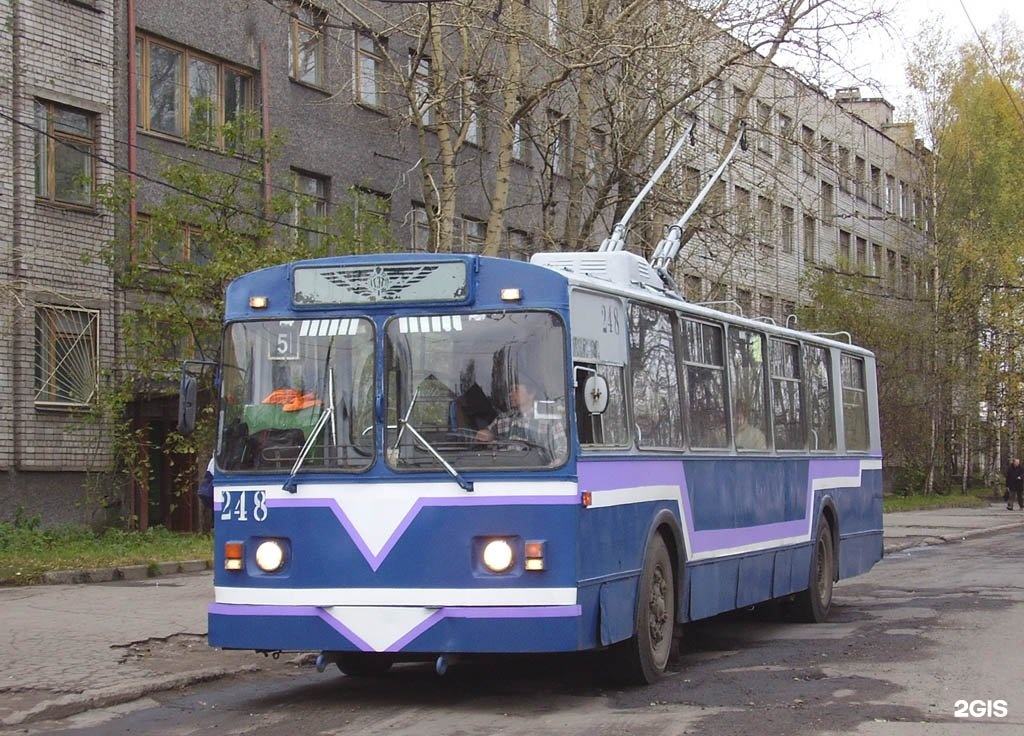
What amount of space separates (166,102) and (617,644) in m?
18.7

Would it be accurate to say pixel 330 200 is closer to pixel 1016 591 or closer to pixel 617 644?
pixel 1016 591

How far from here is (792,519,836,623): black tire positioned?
1445cm

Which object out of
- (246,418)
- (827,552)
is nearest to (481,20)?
(827,552)

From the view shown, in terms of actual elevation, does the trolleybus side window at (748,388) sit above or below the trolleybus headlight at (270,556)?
above

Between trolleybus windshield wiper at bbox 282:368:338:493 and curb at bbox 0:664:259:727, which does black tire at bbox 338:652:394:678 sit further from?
trolleybus windshield wiper at bbox 282:368:338:493

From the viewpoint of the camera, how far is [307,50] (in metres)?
29.9

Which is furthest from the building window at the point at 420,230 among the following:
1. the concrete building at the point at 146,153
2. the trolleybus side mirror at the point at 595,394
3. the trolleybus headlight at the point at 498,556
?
the trolleybus headlight at the point at 498,556

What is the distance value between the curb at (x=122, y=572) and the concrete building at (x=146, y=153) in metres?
3.20

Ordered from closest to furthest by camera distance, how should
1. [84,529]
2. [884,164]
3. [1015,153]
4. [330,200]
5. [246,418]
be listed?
[246,418] → [84,529] → [330,200] → [1015,153] → [884,164]

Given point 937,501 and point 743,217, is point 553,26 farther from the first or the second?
point 937,501

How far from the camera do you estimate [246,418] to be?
959 centimetres

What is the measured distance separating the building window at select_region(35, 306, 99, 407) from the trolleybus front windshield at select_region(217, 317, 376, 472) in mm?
14441

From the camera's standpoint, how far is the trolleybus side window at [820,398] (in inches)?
587

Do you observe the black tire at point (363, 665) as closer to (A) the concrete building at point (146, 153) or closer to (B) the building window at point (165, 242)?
(A) the concrete building at point (146, 153)
